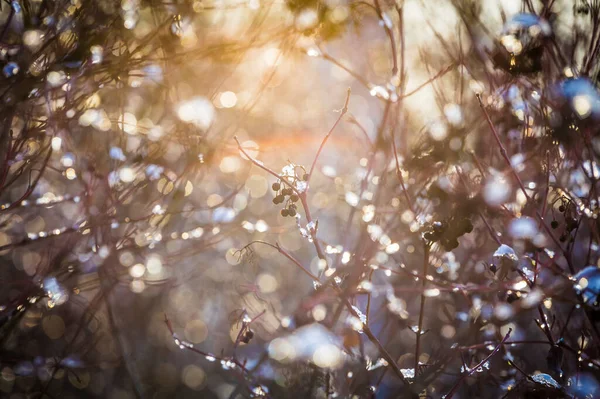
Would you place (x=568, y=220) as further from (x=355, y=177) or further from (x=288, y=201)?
(x=355, y=177)

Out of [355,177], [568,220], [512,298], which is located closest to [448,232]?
[512,298]

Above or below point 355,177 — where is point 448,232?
below

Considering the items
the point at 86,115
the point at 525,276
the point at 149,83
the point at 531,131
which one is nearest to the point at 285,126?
the point at 149,83

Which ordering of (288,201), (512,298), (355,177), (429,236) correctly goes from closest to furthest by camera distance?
(429,236), (512,298), (288,201), (355,177)

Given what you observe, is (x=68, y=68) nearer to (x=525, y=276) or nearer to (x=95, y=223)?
(x=95, y=223)

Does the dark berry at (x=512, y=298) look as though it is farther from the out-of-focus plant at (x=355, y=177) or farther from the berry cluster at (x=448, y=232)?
the berry cluster at (x=448, y=232)

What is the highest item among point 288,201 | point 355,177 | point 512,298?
point 355,177

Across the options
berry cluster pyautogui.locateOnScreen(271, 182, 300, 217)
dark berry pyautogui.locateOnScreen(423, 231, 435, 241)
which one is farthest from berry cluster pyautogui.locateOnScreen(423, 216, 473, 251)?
berry cluster pyautogui.locateOnScreen(271, 182, 300, 217)

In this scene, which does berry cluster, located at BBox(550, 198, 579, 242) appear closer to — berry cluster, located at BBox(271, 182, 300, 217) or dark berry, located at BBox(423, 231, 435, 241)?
dark berry, located at BBox(423, 231, 435, 241)
